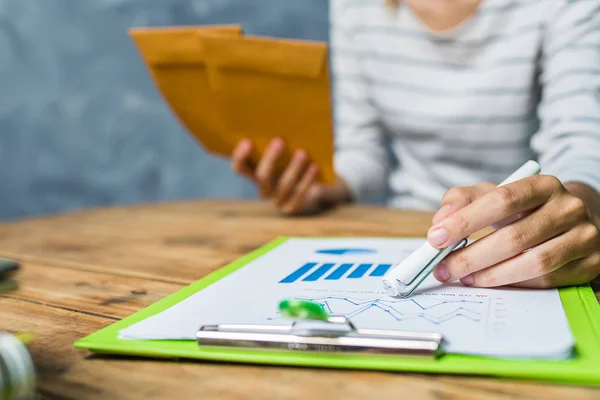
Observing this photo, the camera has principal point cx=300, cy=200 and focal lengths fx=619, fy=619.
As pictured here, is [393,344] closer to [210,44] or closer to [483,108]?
[210,44]

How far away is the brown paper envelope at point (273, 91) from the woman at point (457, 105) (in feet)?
0.10

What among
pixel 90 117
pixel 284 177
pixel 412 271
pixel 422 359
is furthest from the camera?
pixel 90 117

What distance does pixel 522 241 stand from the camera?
47 cm

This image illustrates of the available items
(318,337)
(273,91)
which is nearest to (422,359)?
(318,337)

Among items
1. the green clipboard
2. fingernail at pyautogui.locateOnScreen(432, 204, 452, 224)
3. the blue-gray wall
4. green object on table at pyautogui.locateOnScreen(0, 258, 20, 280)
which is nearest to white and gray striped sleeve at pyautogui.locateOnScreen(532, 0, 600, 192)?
fingernail at pyautogui.locateOnScreen(432, 204, 452, 224)

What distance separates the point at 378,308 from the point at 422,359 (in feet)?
0.29

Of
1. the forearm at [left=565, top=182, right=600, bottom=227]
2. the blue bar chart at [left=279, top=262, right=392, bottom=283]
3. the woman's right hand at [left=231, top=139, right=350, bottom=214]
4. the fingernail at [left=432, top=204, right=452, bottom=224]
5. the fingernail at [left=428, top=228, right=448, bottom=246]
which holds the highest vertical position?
the woman's right hand at [left=231, top=139, right=350, bottom=214]

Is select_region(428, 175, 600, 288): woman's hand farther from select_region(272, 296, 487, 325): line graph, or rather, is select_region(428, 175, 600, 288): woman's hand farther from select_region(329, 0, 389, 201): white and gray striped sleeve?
select_region(329, 0, 389, 201): white and gray striped sleeve

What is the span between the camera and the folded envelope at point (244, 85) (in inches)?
30.1

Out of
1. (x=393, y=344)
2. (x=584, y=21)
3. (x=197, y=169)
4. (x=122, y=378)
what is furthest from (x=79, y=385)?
(x=197, y=169)

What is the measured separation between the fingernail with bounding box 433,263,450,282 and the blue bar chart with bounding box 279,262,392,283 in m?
0.06

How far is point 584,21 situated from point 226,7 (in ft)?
3.11

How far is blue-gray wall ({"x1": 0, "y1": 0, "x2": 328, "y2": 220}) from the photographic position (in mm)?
1677

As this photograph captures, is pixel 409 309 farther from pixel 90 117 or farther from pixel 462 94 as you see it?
pixel 90 117
